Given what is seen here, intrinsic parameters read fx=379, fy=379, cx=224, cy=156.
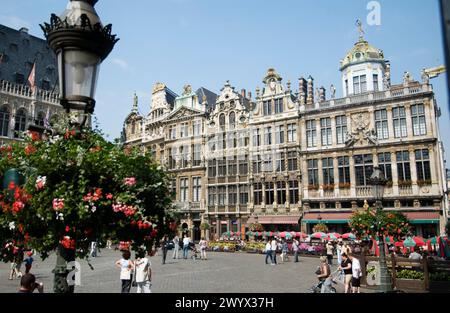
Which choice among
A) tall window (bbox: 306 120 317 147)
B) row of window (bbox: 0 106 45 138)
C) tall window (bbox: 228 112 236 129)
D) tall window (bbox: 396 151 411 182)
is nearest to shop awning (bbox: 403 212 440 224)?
tall window (bbox: 396 151 411 182)

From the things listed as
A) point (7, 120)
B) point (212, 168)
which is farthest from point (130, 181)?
point (7, 120)

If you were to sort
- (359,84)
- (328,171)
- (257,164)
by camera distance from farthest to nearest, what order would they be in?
(257,164) → (359,84) → (328,171)

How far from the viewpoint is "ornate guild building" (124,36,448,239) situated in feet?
103

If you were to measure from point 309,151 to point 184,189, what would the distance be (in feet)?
52.6

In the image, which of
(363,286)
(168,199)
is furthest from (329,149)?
(168,199)

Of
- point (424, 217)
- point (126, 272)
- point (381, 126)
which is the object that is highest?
point (381, 126)

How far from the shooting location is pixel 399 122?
32.5 meters

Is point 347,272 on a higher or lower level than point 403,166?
lower

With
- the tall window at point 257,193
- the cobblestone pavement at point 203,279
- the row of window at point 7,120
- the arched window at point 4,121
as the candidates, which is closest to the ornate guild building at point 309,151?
the tall window at point 257,193

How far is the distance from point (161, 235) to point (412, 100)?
32260 mm

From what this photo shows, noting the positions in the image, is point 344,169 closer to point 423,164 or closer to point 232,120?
point 423,164

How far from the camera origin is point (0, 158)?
4820 mm

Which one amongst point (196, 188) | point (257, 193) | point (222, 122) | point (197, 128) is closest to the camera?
point (257, 193)

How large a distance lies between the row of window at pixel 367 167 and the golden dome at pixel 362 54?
9.19 meters
